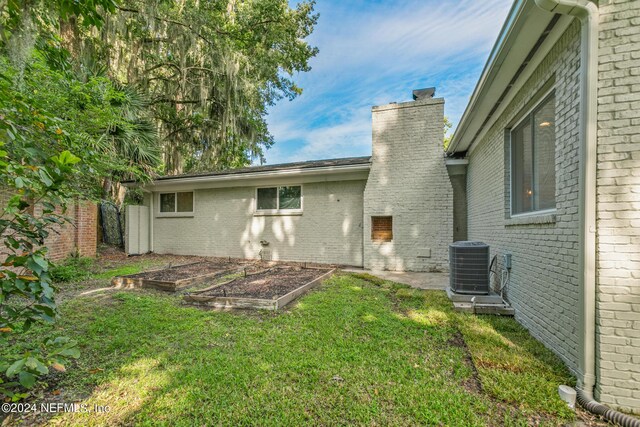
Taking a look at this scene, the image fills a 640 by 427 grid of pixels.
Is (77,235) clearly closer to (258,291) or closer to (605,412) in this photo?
(258,291)

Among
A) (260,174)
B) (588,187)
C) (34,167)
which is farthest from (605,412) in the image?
(260,174)

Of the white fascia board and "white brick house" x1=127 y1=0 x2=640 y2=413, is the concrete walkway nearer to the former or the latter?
"white brick house" x1=127 y1=0 x2=640 y2=413

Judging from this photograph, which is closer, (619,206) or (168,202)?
(619,206)

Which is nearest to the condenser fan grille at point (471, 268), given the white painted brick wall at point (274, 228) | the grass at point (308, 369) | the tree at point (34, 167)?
the grass at point (308, 369)

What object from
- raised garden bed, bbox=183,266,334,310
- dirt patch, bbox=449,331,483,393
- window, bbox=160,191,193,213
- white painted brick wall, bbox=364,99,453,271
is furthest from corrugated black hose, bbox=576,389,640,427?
window, bbox=160,191,193,213

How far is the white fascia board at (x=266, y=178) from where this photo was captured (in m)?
8.19

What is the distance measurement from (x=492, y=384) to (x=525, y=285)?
71.5 inches

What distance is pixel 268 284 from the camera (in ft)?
18.9

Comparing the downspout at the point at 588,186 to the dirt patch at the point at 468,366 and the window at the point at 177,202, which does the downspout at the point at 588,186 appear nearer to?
the dirt patch at the point at 468,366

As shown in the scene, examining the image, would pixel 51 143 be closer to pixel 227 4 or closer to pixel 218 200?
pixel 218 200

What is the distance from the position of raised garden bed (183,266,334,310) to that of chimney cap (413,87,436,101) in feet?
18.3

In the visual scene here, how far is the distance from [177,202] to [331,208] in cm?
629

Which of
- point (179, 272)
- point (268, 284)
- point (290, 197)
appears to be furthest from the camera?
point (290, 197)

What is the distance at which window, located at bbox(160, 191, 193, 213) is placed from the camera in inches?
419
